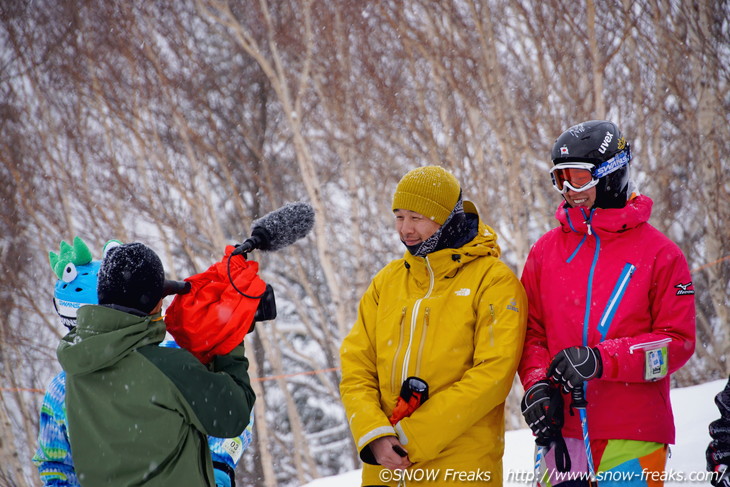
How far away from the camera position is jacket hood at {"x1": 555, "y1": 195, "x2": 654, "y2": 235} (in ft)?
7.11

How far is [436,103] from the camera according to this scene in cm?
1007

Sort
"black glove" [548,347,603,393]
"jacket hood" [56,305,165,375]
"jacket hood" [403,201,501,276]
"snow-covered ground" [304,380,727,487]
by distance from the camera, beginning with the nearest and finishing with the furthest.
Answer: "jacket hood" [56,305,165,375] → "black glove" [548,347,603,393] → "jacket hood" [403,201,501,276] → "snow-covered ground" [304,380,727,487]

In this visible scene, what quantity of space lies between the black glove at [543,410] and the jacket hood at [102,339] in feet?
4.20

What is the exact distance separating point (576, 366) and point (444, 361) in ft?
1.53

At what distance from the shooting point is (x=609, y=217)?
7.16 ft

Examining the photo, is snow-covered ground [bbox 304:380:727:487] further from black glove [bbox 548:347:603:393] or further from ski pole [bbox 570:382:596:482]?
black glove [bbox 548:347:603:393]

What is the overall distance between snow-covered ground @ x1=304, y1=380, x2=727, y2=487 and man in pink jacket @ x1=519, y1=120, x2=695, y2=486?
4.00 ft

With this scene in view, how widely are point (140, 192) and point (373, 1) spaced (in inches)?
195

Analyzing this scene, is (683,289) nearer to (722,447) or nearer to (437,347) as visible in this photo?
(722,447)

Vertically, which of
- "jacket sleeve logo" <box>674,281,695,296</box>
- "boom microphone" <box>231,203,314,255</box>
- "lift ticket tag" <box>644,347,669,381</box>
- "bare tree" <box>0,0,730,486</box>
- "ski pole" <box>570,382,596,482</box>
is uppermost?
"bare tree" <box>0,0,730,486</box>

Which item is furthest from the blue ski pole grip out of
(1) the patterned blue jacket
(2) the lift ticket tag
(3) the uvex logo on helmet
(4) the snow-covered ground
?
(1) the patterned blue jacket

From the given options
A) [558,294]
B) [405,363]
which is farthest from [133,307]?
[558,294]

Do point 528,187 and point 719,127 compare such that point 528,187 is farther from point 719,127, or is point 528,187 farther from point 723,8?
point 723,8

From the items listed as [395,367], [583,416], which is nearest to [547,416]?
[583,416]
